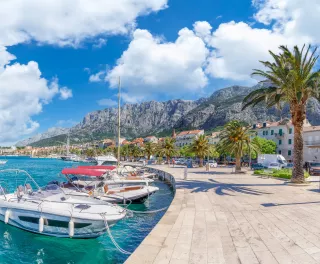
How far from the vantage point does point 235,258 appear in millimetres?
6160

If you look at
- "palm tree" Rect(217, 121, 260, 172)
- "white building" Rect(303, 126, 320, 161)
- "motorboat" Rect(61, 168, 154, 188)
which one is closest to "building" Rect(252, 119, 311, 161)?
"white building" Rect(303, 126, 320, 161)

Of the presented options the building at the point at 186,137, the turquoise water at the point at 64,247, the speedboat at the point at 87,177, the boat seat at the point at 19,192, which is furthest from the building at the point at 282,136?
the boat seat at the point at 19,192

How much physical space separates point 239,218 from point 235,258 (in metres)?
4.01

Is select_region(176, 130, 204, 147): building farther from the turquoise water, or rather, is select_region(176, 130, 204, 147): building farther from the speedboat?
the turquoise water

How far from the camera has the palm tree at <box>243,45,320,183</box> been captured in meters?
19.8

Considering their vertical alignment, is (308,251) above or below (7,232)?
above

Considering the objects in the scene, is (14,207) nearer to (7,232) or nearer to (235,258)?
(7,232)

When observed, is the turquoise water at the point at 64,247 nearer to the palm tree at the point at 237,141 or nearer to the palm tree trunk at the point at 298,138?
the palm tree trunk at the point at 298,138

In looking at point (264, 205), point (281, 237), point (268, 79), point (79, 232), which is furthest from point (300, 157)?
point (79, 232)

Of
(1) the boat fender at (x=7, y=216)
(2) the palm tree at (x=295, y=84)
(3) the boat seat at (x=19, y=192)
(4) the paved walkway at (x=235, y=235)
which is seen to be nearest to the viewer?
(4) the paved walkway at (x=235, y=235)

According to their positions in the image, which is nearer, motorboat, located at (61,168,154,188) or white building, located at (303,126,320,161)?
motorboat, located at (61,168,154,188)

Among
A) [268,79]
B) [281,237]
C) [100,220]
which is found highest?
→ [268,79]

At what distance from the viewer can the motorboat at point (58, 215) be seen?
39.8 feet

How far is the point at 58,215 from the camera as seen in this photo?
12.4 metres
